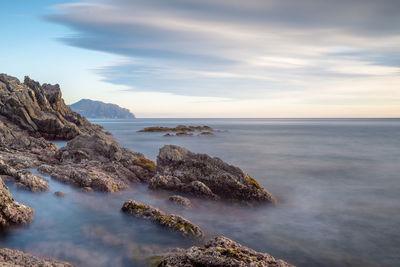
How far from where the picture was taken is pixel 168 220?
30.0 feet

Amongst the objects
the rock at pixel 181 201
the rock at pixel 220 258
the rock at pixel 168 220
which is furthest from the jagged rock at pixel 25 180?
the rock at pixel 220 258

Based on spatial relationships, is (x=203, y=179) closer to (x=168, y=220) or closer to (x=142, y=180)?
(x=142, y=180)

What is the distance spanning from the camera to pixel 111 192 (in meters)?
13.1

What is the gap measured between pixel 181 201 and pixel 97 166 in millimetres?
6738

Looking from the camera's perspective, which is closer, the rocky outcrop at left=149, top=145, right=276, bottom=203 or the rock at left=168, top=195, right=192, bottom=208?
the rock at left=168, top=195, right=192, bottom=208

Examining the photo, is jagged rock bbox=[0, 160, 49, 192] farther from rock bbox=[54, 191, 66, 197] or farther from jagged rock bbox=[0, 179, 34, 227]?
jagged rock bbox=[0, 179, 34, 227]

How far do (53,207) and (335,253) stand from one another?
10.0 metres

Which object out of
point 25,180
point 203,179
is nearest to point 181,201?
point 203,179

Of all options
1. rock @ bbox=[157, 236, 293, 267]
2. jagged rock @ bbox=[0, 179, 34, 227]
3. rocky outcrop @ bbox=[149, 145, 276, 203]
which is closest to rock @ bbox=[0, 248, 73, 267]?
jagged rock @ bbox=[0, 179, 34, 227]

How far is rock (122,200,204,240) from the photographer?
8703 millimetres

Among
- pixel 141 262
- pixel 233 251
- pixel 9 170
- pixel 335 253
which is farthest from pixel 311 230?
pixel 9 170

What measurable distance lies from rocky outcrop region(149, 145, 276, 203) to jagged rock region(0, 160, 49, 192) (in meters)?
4.93

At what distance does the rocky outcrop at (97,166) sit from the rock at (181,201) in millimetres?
3207

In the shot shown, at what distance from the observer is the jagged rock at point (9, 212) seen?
27.5 feet
